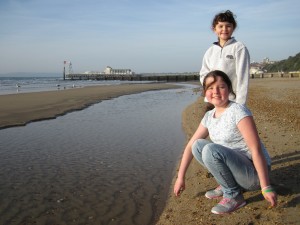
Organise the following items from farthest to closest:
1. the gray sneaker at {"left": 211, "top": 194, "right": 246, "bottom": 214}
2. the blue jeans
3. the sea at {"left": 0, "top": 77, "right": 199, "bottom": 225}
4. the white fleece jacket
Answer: the sea at {"left": 0, "top": 77, "right": 199, "bottom": 225}, the white fleece jacket, the gray sneaker at {"left": 211, "top": 194, "right": 246, "bottom": 214}, the blue jeans

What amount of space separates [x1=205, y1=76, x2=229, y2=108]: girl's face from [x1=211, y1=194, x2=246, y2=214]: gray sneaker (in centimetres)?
95

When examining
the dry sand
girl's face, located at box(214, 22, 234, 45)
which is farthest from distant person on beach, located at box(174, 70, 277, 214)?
girl's face, located at box(214, 22, 234, 45)

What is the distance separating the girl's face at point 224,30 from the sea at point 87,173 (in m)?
2.17

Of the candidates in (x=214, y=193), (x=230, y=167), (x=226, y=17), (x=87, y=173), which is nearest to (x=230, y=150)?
(x=230, y=167)

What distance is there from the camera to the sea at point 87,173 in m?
3.79

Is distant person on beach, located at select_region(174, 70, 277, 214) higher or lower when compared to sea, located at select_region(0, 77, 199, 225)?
higher

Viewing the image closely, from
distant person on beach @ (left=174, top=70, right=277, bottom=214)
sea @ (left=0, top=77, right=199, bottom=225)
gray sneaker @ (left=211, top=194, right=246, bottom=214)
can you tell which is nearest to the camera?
distant person on beach @ (left=174, top=70, right=277, bottom=214)

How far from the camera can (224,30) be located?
372 centimetres

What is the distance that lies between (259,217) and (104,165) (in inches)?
132

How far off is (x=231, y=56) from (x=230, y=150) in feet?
4.24

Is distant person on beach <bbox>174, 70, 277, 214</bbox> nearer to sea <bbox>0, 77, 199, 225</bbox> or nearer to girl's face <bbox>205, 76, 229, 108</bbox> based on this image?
girl's face <bbox>205, 76, 229, 108</bbox>

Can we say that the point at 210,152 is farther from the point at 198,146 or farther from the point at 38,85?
the point at 38,85

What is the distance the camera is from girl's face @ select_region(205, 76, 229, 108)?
3.01 m

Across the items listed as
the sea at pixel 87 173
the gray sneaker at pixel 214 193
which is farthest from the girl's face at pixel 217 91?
the sea at pixel 87 173
